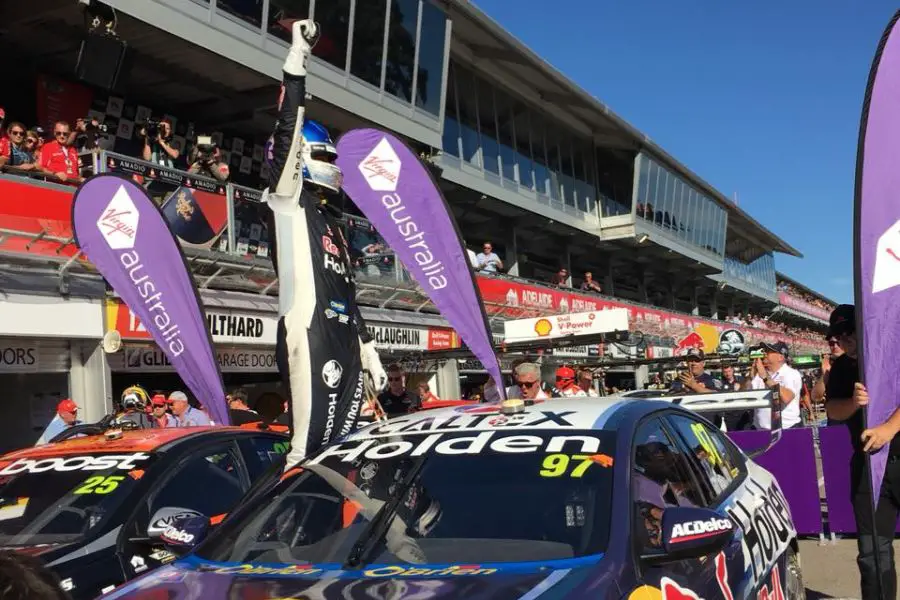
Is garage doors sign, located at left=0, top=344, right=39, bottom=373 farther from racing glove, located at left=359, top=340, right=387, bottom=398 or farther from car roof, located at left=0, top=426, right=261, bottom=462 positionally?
racing glove, located at left=359, top=340, right=387, bottom=398

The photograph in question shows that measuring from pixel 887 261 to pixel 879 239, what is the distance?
0.13 metres

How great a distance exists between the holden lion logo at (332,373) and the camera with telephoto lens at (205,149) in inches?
393

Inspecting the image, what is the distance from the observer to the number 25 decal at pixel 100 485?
4410 millimetres

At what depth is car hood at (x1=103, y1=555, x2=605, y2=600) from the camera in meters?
2.56

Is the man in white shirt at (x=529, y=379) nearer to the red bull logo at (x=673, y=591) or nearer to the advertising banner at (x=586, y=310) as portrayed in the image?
the red bull logo at (x=673, y=591)

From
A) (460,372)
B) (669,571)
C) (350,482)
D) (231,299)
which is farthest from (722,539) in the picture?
(460,372)

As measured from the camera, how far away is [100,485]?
4.45 metres

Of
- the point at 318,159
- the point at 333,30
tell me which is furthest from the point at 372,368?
the point at 333,30

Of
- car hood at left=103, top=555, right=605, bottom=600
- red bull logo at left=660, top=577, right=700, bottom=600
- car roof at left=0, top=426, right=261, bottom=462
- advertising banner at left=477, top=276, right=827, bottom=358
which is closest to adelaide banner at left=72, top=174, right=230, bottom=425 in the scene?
car roof at left=0, top=426, right=261, bottom=462

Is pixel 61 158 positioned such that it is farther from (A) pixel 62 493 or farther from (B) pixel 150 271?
(A) pixel 62 493

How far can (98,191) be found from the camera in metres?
8.23

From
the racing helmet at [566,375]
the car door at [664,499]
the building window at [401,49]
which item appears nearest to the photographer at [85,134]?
the building window at [401,49]

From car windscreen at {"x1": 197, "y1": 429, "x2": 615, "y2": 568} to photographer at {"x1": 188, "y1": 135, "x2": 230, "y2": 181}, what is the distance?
35.0ft

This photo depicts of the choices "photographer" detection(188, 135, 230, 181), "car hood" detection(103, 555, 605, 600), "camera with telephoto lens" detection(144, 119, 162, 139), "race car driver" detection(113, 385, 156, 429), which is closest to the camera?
"car hood" detection(103, 555, 605, 600)
